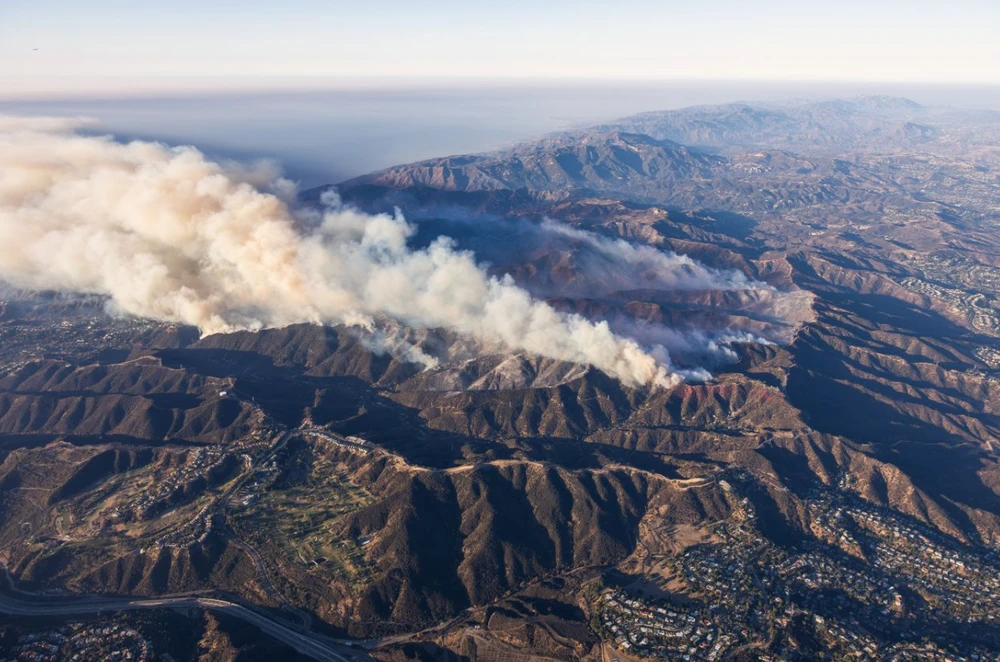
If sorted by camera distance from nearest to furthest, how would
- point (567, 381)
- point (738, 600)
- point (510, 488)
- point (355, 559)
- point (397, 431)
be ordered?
point (738, 600)
point (355, 559)
point (510, 488)
point (397, 431)
point (567, 381)

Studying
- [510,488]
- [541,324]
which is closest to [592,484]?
[510,488]

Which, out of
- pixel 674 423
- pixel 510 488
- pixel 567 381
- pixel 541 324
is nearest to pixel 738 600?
pixel 510 488

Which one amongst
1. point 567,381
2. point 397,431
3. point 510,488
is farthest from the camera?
point 567,381

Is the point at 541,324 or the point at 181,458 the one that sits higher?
the point at 541,324

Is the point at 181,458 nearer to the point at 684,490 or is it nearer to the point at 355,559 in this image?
the point at 355,559

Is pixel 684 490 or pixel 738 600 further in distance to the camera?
pixel 684 490

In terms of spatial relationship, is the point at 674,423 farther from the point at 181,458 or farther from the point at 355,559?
the point at 181,458
